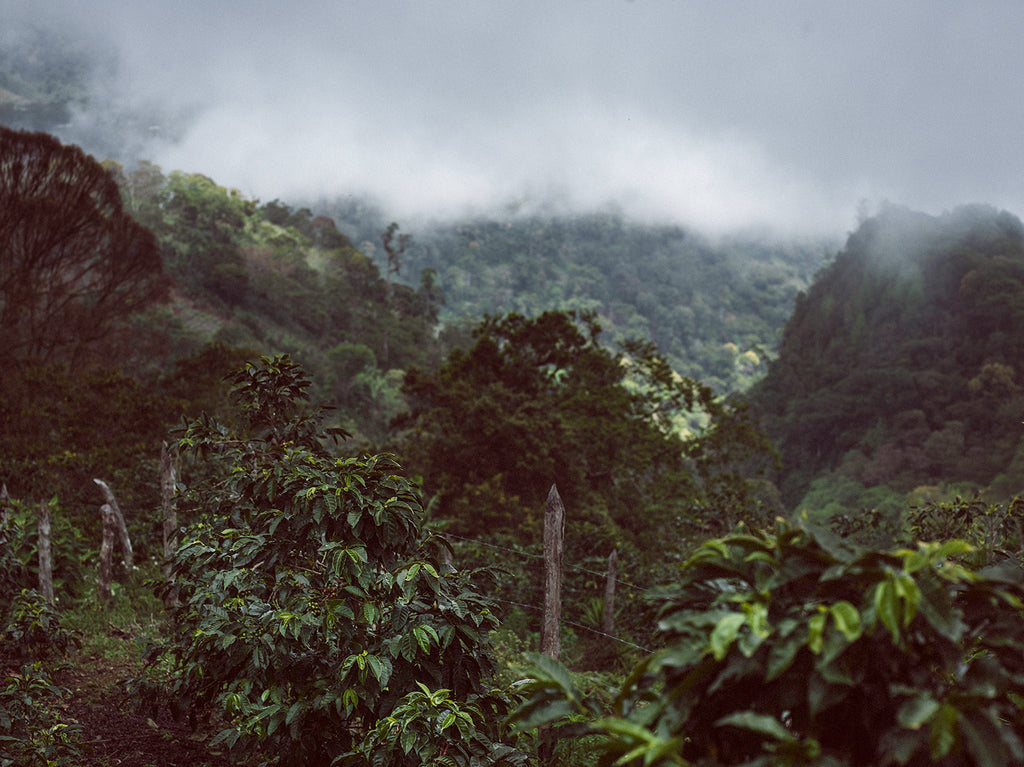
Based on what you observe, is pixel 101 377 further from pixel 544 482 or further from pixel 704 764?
pixel 704 764

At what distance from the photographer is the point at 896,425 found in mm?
30984

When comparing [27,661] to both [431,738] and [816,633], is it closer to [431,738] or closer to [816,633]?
[431,738]

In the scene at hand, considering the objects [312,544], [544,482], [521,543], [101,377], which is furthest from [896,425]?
[312,544]

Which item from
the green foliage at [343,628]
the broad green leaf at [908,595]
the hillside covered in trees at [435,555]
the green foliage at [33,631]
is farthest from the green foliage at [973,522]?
the green foliage at [33,631]

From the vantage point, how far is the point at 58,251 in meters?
14.0

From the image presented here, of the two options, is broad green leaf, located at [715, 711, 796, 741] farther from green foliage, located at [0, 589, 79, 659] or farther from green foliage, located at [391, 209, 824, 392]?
green foliage, located at [391, 209, 824, 392]

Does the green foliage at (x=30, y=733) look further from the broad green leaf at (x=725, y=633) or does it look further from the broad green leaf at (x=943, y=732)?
the broad green leaf at (x=943, y=732)

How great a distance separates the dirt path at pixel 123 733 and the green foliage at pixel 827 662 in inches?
126

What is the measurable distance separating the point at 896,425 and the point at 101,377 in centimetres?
3214

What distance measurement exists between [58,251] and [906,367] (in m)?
35.3

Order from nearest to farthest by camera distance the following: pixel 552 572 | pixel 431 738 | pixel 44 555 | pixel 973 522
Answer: pixel 431 738 < pixel 552 572 < pixel 973 522 < pixel 44 555

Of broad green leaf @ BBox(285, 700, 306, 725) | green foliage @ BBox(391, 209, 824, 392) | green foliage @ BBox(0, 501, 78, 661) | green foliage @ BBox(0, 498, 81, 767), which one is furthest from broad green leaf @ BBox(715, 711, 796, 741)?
green foliage @ BBox(391, 209, 824, 392)

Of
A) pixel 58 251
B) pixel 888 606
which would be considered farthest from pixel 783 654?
pixel 58 251

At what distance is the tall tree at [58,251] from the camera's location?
13.0m
